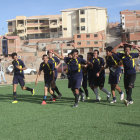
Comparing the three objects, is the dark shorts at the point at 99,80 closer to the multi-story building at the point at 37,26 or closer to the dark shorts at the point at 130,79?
the dark shorts at the point at 130,79

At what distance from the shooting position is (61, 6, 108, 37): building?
82375 millimetres

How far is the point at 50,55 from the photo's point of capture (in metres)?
11.2

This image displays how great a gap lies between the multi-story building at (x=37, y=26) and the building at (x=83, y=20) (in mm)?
6443

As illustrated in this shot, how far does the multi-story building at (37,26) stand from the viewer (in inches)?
3613

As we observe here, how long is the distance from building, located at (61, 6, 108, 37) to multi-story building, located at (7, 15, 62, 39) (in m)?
6.44

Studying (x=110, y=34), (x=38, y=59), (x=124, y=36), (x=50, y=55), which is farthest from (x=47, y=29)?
(x=50, y=55)

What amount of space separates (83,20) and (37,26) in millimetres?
18721

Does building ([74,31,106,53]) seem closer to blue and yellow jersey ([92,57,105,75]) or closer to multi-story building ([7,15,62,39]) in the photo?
multi-story building ([7,15,62,39])

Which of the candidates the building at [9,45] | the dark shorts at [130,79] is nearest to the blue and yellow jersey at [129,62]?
the dark shorts at [130,79]

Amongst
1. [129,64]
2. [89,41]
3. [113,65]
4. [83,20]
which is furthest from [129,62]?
[83,20]

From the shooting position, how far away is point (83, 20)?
270 ft

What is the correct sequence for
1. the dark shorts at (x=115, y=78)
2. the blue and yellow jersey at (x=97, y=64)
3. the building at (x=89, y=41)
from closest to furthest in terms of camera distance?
the dark shorts at (x=115, y=78) < the blue and yellow jersey at (x=97, y=64) < the building at (x=89, y=41)

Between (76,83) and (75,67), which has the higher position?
(75,67)

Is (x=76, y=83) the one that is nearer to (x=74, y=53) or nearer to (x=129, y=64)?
(x=74, y=53)
